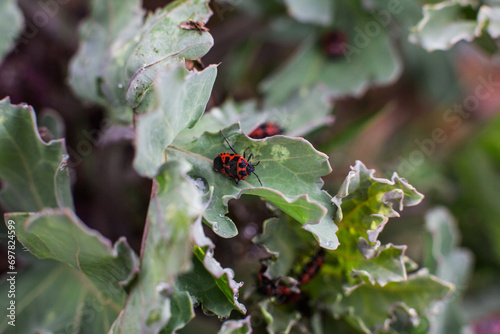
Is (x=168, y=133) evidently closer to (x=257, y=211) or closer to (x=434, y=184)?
(x=257, y=211)

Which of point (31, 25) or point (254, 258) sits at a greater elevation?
point (31, 25)

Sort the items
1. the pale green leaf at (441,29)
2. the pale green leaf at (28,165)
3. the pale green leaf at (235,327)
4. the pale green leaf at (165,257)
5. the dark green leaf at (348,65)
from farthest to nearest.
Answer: the dark green leaf at (348,65) → the pale green leaf at (441,29) → the pale green leaf at (28,165) → the pale green leaf at (235,327) → the pale green leaf at (165,257)

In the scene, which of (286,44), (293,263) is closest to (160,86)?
(293,263)

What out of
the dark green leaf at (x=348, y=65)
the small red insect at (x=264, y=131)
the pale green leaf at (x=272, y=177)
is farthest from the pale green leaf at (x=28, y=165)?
the dark green leaf at (x=348, y=65)

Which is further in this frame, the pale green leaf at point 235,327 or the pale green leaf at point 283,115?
the pale green leaf at point 283,115

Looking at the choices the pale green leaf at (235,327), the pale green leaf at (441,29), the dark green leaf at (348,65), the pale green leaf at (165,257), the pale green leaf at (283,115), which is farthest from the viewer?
the dark green leaf at (348,65)

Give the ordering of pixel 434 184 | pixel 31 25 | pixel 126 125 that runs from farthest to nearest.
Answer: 1. pixel 434 184
2. pixel 31 25
3. pixel 126 125

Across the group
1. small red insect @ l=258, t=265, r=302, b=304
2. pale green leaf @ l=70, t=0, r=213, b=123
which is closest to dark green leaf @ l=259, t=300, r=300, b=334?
small red insect @ l=258, t=265, r=302, b=304

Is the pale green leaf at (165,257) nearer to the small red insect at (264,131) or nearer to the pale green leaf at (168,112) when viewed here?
the pale green leaf at (168,112)
